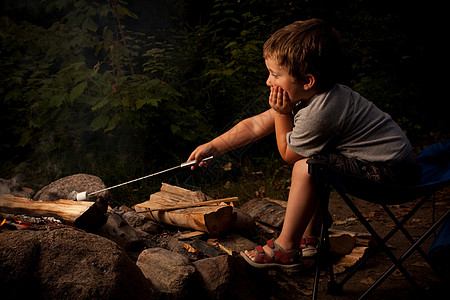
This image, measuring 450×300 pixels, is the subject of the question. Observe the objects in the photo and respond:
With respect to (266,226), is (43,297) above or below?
above

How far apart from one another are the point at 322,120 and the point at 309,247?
102 centimetres

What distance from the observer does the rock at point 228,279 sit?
2.10 meters

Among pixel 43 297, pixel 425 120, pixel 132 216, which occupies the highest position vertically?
pixel 43 297

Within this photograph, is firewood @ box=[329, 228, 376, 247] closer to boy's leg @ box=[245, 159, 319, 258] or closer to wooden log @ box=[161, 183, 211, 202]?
boy's leg @ box=[245, 159, 319, 258]

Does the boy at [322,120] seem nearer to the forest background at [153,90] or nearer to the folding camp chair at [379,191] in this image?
the folding camp chair at [379,191]

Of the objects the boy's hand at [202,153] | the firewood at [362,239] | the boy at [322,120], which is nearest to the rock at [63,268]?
the boy's hand at [202,153]

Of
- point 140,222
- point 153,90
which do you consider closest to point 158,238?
point 140,222

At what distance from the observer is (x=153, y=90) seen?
4.56 metres

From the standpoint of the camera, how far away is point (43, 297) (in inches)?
58.2

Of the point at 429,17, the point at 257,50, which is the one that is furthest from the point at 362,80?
the point at 257,50

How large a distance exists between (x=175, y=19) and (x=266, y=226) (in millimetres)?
4321

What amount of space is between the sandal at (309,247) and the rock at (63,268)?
1.17m


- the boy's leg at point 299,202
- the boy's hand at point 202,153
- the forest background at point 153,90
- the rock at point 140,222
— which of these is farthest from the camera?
the forest background at point 153,90

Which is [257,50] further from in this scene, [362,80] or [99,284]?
[99,284]
